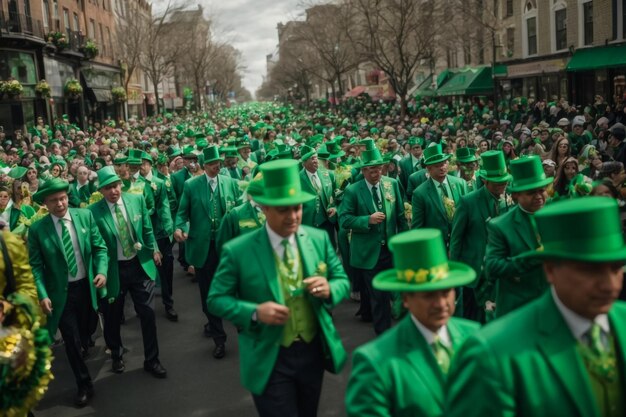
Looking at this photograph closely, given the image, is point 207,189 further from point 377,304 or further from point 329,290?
point 329,290

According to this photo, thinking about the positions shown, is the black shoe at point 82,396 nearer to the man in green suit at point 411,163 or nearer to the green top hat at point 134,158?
the green top hat at point 134,158

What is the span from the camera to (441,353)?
9.89 ft

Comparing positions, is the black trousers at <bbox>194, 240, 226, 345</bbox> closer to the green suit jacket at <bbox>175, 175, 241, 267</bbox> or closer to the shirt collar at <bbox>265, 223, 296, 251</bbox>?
the green suit jacket at <bbox>175, 175, 241, 267</bbox>

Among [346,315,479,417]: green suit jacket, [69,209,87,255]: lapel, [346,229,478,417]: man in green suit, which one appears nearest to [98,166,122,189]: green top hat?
[69,209,87,255]: lapel

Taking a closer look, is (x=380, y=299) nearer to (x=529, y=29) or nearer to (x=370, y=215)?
(x=370, y=215)

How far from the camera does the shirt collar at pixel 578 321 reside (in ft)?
7.78

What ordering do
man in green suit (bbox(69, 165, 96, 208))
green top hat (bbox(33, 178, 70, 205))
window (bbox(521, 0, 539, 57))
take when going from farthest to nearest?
window (bbox(521, 0, 539, 57)), man in green suit (bbox(69, 165, 96, 208)), green top hat (bbox(33, 178, 70, 205))

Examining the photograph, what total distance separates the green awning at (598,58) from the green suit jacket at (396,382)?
81.6 feet

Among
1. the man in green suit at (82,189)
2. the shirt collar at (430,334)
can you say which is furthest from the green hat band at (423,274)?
the man in green suit at (82,189)

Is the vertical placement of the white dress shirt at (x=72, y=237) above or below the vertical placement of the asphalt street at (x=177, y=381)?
above

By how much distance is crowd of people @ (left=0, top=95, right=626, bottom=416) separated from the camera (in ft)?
7.67

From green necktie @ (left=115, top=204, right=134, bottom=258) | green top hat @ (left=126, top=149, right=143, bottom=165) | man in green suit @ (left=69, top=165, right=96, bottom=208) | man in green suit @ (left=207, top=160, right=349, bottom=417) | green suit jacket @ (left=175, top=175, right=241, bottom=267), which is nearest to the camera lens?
man in green suit @ (left=207, top=160, right=349, bottom=417)

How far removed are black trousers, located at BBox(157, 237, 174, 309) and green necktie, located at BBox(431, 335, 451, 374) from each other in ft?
22.8

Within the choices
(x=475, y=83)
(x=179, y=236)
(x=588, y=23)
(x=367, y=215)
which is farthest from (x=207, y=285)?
(x=475, y=83)
